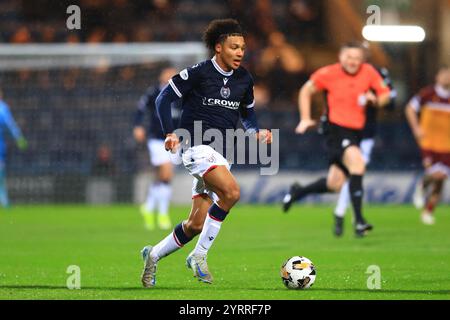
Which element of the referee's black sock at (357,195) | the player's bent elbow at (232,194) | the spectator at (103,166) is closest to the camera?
the player's bent elbow at (232,194)

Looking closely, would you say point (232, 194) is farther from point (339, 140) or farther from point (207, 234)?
point (339, 140)

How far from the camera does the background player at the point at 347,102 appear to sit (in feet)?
39.0

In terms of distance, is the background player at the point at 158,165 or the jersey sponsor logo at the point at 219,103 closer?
the jersey sponsor logo at the point at 219,103

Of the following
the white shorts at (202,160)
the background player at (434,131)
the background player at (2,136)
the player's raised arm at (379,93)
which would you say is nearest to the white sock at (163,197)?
the player's raised arm at (379,93)

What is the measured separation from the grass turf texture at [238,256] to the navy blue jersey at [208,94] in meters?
1.28

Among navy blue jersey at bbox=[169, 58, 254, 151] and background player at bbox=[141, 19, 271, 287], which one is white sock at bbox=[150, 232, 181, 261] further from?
navy blue jersey at bbox=[169, 58, 254, 151]

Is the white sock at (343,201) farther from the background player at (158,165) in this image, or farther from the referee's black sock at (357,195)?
the background player at (158,165)

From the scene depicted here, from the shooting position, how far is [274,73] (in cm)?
2072

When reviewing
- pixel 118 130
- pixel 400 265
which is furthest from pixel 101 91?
pixel 400 265

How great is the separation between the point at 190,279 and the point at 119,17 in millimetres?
14516

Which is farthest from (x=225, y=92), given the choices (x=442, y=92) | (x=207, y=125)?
(x=442, y=92)

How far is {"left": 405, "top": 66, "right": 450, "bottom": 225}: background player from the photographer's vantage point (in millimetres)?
15216

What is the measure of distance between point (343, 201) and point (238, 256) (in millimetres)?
2802
